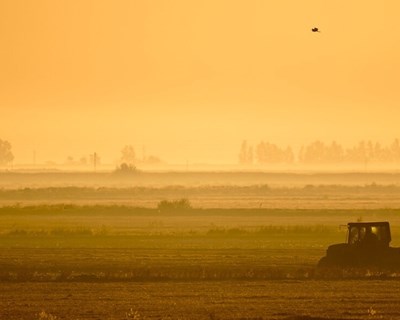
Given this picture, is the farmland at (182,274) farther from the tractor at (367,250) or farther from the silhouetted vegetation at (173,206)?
the silhouetted vegetation at (173,206)

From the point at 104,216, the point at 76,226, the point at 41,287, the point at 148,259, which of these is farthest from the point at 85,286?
the point at 104,216

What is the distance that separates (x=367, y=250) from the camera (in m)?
46.1

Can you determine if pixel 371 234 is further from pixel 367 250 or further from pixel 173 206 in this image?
pixel 173 206

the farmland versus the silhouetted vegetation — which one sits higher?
the silhouetted vegetation

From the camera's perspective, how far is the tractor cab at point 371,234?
151 ft

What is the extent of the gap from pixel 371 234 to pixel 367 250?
619mm

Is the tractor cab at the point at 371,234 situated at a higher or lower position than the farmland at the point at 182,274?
higher

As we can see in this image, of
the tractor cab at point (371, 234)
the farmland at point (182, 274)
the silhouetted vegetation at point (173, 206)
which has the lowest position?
the farmland at point (182, 274)

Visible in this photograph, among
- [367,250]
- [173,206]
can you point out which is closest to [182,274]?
[367,250]

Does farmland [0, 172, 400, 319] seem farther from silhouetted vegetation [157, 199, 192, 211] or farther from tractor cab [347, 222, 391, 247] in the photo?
silhouetted vegetation [157, 199, 192, 211]

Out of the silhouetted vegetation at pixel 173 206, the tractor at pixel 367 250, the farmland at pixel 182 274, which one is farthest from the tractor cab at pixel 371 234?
the silhouetted vegetation at pixel 173 206

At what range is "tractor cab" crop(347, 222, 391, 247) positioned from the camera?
151 feet

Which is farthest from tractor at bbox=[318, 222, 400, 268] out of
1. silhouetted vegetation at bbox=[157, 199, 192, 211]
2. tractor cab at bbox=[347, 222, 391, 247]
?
silhouetted vegetation at bbox=[157, 199, 192, 211]

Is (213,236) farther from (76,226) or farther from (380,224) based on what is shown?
(380,224)
